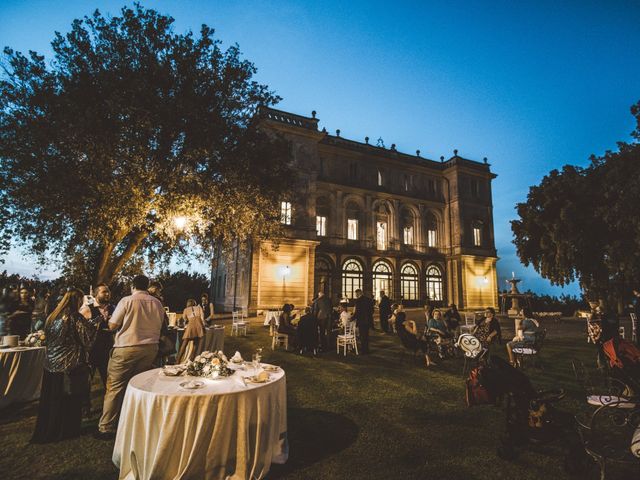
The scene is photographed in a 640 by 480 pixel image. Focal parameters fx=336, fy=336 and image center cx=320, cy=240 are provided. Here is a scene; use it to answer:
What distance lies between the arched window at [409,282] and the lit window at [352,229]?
483 centimetres

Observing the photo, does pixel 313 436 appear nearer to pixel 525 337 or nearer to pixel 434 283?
pixel 525 337

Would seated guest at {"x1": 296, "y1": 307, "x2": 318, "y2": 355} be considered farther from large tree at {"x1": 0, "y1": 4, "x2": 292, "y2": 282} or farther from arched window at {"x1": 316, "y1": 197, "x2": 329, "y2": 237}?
arched window at {"x1": 316, "y1": 197, "x2": 329, "y2": 237}

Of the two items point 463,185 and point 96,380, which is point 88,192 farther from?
point 463,185

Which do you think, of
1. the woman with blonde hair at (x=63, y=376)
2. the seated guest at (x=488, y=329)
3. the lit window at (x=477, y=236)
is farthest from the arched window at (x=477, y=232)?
the woman with blonde hair at (x=63, y=376)

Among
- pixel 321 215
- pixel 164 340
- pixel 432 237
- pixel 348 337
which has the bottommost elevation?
pixel 348 337

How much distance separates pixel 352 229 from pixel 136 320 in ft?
74.0

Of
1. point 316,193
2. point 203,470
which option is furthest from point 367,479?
point 316,193

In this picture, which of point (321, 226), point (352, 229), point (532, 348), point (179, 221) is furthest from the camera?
point (352, 229)

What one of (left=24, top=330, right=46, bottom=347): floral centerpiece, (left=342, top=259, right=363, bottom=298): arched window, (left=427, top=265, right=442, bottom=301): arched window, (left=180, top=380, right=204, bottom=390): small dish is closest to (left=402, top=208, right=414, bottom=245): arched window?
(left=427, top=265, right=442, bottom=301): arched window

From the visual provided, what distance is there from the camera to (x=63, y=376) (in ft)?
14.1

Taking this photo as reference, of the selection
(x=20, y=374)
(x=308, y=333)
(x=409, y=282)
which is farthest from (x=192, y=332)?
(x=409, y=282)

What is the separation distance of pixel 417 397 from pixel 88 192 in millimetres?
9872

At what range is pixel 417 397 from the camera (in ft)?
19.4

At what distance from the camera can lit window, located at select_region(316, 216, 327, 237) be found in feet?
81.7
